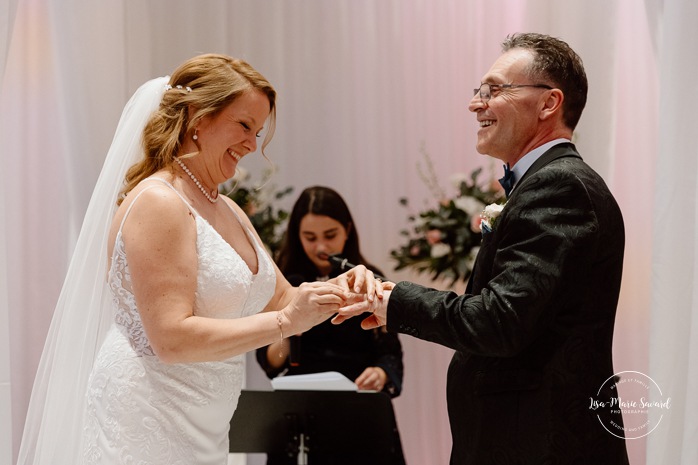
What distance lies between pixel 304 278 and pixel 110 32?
1634 mm

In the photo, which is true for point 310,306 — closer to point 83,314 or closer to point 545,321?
point 545,321

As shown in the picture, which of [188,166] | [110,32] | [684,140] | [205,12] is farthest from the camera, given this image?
[205,12]

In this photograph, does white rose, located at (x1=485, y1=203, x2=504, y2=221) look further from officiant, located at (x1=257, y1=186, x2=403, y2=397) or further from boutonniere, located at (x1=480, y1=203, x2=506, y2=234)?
officiant, located at (x1=257, y1=186, x2=403, y2=397)

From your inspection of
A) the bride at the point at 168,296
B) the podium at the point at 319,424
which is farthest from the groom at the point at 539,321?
the podium at the point at 319,424

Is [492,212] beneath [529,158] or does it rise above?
beneath

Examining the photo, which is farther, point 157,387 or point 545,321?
point 157,387

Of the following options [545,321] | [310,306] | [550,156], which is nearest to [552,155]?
[550,156]

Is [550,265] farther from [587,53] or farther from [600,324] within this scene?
[587,53]

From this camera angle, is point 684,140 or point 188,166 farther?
point 684,140

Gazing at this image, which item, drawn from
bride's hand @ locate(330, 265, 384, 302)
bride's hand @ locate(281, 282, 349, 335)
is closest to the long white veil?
bride's hand @ locate(281, 282, 349, 335)

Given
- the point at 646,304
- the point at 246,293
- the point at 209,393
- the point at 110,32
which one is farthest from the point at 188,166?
the point at 646,304

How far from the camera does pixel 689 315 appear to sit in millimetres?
3559

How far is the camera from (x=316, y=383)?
13.0 feet

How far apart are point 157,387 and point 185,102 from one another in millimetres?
923
